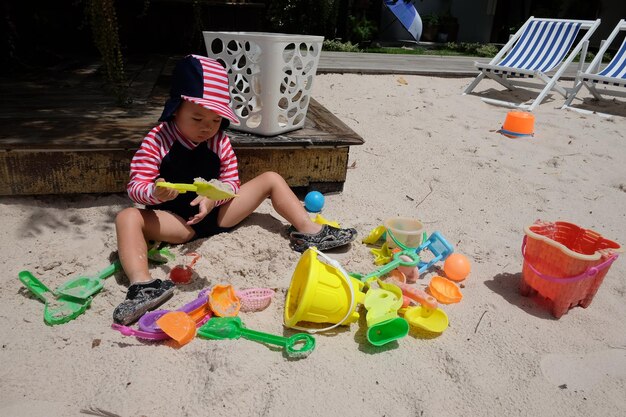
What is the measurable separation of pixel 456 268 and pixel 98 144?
1.85 m

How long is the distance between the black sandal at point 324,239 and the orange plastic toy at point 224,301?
0.52m

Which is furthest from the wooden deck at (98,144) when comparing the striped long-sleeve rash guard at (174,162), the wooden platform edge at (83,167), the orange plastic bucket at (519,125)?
the orange plastic bucket at (519,125)

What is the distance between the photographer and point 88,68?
4.79 m

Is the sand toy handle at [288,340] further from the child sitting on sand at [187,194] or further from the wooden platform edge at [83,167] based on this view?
the wooden platform edge at [83,167]

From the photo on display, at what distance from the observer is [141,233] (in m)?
2.03

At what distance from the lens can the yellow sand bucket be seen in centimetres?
166

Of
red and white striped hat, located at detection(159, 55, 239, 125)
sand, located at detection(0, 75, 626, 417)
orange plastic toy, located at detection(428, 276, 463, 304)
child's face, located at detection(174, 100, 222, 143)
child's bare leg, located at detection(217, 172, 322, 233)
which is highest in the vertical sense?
red and white striped hat, located at detection(159, 55, 239, 125)

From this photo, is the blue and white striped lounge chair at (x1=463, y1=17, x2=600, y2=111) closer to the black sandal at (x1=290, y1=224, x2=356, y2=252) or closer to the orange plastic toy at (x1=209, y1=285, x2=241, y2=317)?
the black sandal at (x1=290, y1=224, x2=356, y2=252)

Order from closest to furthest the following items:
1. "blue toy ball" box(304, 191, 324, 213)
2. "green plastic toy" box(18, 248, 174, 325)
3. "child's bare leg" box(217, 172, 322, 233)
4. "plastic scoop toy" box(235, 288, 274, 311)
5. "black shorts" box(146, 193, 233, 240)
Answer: "green plastic toy" box(18, 248, 174, 325)
"plastic scoop toy" box(235, 288, 274, 311)
"black shorts" box(146, 193, 233, 240)
"child's bare leg" box(217, 172, 322, 233)
"blue toy ball" box(304, 191, 324, 213)

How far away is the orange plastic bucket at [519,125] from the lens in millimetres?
4242

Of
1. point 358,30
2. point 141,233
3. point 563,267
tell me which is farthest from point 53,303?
point 358,30

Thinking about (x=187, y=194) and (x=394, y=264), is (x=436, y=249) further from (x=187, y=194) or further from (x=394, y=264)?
(x=187, y=194)

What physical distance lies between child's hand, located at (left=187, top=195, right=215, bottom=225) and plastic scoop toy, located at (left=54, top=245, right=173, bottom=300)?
228 mm

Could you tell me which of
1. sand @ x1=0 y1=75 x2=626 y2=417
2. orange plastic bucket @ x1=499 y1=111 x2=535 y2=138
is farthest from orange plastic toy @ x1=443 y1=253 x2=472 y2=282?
orange plastic bucket @ x1=499 y1=111 x2=535 y2=138
